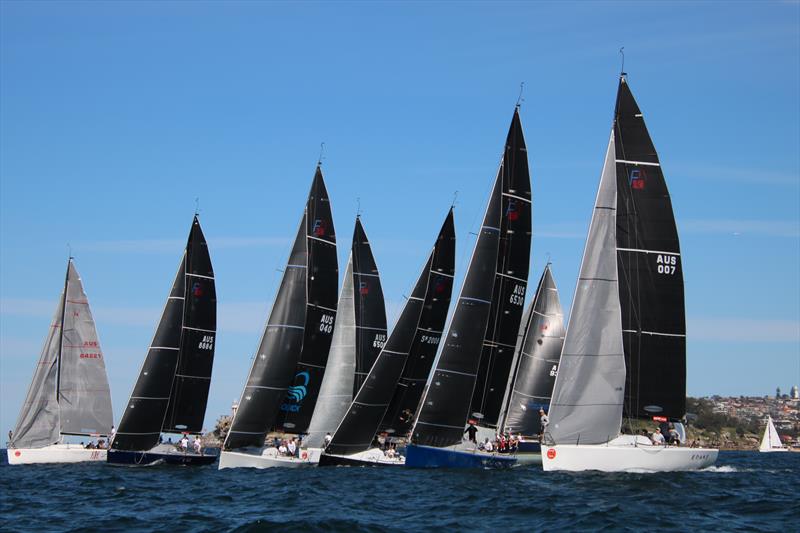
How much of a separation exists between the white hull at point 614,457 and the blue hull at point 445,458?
750cm

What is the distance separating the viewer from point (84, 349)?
5569 centimetres

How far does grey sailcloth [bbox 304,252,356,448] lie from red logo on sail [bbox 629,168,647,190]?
707 inches

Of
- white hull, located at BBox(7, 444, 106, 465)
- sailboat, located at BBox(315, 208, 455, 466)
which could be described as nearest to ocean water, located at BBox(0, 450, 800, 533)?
sailboat, located at BBox(315, 208, 455, 466)

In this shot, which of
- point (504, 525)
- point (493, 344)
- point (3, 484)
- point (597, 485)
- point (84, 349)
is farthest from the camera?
point (84, 349)

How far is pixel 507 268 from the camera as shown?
48.1m

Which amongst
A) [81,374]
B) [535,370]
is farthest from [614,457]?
[81,374]

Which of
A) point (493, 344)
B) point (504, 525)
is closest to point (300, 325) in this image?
point (493, 344)

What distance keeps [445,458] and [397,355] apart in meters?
5.17

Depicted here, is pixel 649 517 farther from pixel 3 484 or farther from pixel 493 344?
pixel 3 484

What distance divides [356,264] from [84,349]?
1504 cm

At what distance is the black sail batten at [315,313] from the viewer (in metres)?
50.3

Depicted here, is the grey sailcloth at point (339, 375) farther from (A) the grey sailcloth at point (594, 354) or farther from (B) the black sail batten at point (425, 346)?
(A) the grey sailcloth at point (594, 354)

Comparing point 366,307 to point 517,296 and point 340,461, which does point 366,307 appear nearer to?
point 517,296

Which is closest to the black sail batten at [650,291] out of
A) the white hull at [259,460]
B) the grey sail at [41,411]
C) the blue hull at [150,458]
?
the white hull at [259,460]
